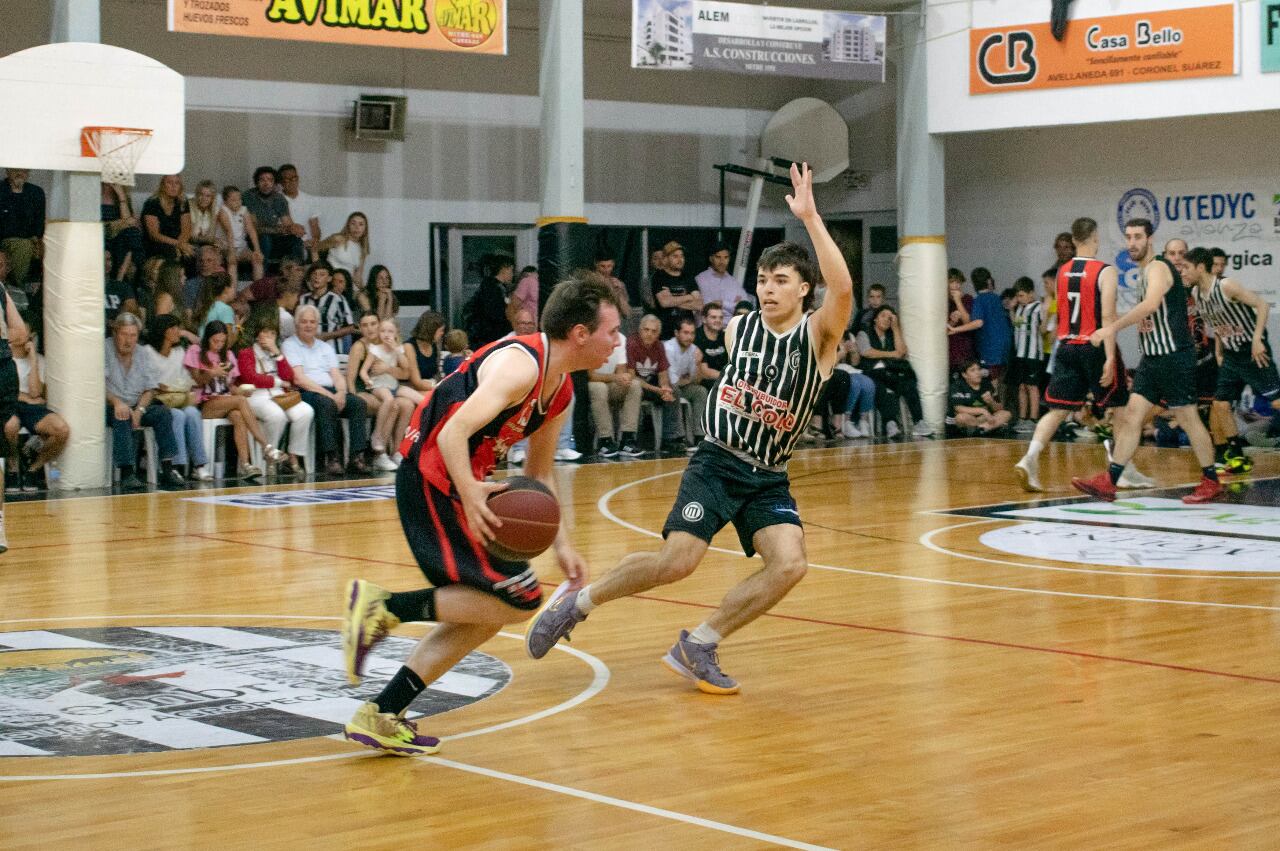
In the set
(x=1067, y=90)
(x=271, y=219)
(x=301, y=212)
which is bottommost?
(x=271, y=219)

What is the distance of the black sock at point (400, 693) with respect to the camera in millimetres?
4801

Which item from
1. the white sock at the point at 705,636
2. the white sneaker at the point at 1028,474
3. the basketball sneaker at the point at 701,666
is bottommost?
the basketball sneaker at the point at 701,666

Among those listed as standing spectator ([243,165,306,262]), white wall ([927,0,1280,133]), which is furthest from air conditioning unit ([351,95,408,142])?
white wall ([927,0,1280,133])

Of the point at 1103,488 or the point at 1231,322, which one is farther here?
the point at 1231,322

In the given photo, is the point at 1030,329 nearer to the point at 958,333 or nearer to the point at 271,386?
the point at 958,333

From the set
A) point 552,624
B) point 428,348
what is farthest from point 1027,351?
point 552,624

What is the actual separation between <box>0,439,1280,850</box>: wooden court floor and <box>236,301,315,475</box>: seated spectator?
367cm

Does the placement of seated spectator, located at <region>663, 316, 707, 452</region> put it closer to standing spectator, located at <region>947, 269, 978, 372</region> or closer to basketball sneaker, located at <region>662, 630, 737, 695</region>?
standing spectator, located at <region>947, 269, 978, 372</region>

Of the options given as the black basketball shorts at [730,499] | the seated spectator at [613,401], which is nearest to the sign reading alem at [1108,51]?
the seated spectator at [613,401]

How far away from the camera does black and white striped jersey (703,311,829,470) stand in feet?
19.5

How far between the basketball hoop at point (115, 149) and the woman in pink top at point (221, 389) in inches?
51.6

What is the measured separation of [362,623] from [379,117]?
13570 millimetres

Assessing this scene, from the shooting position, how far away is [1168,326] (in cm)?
1122

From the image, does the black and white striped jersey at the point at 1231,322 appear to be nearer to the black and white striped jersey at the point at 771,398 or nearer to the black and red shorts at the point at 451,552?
the black and white striped jersey at the point at 771,398
